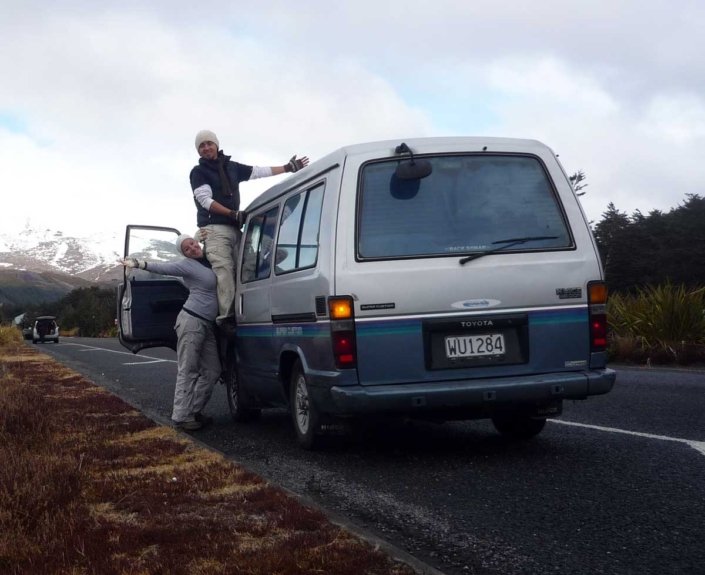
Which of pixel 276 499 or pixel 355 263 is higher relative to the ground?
pixel 355 263

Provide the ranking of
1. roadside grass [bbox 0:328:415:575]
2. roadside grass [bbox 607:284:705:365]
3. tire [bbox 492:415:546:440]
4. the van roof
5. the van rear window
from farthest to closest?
roadside grass [bbox 607:284:705:365] → tire [bbox 492:415:546:440] → the van roof → the van rear window → roadside grass [bbox 0:328:415:575]

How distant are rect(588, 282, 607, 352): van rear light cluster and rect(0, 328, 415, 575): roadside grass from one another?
7.80 feet

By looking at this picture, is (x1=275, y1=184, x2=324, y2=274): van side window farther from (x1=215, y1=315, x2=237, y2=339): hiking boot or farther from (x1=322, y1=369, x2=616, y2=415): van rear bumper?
(x1=215, y1=315, x2=237, y2=339): hiking boot

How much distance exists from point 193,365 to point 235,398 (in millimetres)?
661

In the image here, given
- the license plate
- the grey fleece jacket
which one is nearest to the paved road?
the license plate

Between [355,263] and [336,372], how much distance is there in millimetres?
704

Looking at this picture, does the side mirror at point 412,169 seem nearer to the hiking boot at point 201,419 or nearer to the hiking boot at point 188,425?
the hiking boot at point 188,425

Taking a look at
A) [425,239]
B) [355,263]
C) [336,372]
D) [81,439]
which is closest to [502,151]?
[425,239]

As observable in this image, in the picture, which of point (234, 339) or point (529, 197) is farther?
point (234, 339)

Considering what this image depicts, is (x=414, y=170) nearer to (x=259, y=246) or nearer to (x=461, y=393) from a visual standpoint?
(x=461, y=393)

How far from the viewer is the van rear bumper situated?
18.6 feet

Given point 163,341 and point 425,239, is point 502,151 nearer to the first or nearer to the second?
point 425,239

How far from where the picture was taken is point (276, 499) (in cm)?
479

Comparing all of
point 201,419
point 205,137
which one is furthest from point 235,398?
point 205,137
